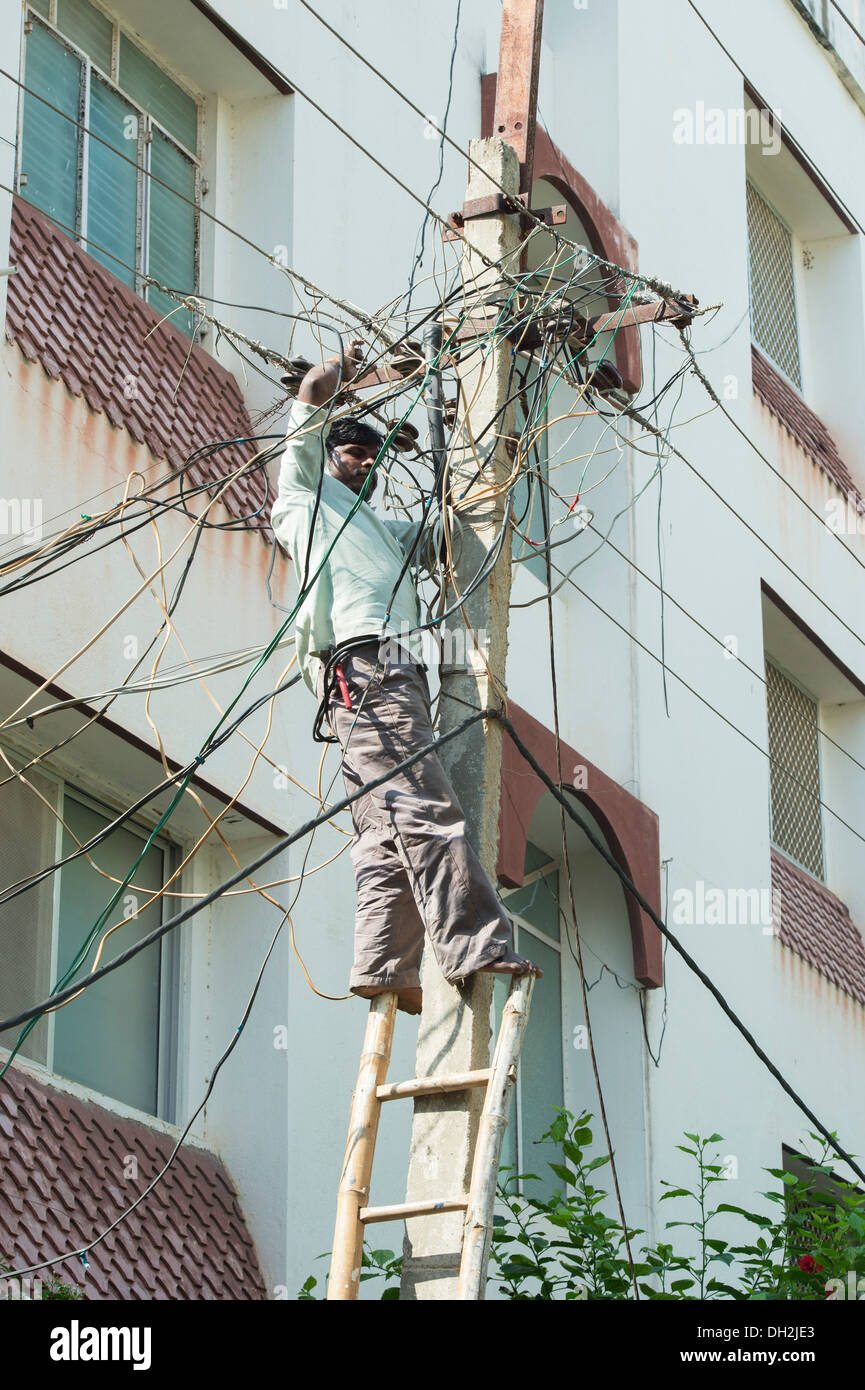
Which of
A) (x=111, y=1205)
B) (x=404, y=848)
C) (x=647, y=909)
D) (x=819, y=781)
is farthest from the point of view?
(x=819, y=781)

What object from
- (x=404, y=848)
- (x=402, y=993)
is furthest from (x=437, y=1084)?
(x=404, y=848)

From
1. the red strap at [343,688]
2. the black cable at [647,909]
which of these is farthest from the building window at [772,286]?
the red strap at [343,688]

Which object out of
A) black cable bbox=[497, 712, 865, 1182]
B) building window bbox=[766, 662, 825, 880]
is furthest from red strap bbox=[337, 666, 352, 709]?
building window bbox=[766, 662, 825, 880]

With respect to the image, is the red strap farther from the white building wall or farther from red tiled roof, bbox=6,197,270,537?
red tiled roof, bbox=6,197,270,537

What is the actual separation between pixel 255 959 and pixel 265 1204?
Answer: 109 cm

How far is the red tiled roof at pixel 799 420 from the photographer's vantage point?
1702 cm

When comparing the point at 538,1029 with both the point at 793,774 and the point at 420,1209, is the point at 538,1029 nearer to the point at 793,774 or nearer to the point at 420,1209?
the point at 793,774

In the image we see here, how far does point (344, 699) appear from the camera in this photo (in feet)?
24.4

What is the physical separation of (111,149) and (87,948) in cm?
387

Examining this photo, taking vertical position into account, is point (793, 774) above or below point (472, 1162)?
above

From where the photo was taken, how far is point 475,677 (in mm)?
7449

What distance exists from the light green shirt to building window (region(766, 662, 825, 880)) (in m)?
8.96

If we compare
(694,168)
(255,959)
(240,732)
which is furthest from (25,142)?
(694,168)

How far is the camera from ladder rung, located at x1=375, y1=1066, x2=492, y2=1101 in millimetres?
6691
